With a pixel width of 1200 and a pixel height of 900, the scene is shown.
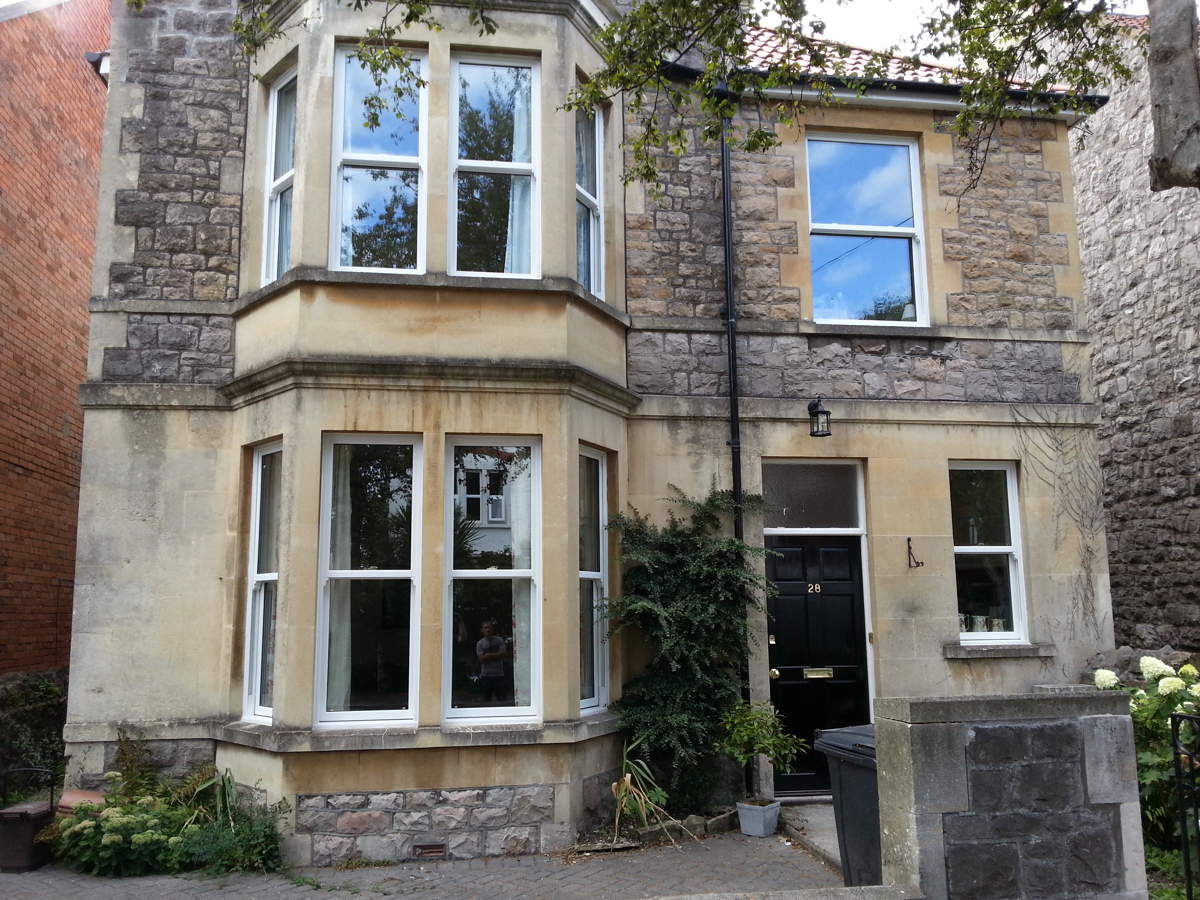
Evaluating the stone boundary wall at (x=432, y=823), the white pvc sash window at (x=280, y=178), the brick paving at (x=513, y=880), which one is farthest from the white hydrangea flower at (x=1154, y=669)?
the white pvc sash window at (x=280, y=178)

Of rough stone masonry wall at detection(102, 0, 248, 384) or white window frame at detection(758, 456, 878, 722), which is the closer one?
rough stone masonry wall at detection(102, 0, 248, 384)

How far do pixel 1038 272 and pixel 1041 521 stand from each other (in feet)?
8.28

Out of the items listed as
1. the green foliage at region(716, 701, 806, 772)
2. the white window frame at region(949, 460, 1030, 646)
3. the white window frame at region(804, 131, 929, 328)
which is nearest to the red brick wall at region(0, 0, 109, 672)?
the green foliage at region(716, 701, 806, 772)

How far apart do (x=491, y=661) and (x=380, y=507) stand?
1.50 meters

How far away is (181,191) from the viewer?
8555 millimetres

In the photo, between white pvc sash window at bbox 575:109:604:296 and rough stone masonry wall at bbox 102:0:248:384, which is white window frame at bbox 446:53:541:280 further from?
rough stone masonry wall at bbox 102:0:248:384

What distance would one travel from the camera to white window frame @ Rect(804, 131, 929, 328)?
381 inches

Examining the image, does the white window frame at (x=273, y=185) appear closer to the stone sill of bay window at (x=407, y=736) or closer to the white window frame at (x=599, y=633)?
the white window frame at (x=599, y=633)

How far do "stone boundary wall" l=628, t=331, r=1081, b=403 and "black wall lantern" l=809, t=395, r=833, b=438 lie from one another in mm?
312

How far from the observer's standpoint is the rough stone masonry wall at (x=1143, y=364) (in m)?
12.0

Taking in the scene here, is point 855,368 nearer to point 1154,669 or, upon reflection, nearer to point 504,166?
point 1154,669

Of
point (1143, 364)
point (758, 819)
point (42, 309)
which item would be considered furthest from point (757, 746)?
point (42, 309)

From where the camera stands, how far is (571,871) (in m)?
6.82

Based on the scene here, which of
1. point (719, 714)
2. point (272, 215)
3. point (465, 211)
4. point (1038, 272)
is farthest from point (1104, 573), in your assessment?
point (272, 215)
